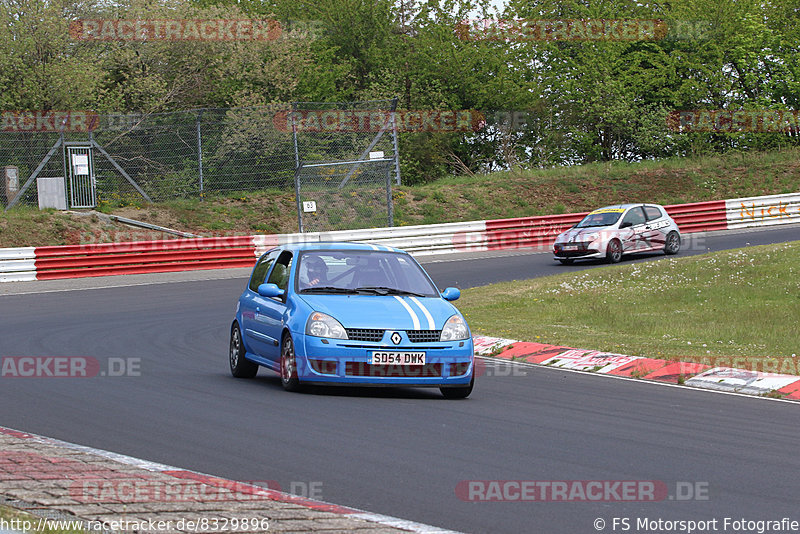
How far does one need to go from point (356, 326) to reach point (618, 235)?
18086 millimetres

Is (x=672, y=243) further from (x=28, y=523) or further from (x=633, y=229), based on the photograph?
(x=28, y=523)

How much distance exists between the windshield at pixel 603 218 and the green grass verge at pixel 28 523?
2326cm

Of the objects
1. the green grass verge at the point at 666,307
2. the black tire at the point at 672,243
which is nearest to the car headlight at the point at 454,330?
the green grass verge at the point at 666,307

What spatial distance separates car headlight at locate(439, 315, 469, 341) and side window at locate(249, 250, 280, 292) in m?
2.65

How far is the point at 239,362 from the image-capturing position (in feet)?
37.6

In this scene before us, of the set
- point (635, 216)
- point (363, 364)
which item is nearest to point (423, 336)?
point (363, 364)

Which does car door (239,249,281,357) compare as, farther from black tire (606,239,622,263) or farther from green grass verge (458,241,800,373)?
black tire (606,239,622,263)

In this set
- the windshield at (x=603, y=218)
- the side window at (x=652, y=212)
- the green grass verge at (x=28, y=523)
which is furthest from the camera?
the side window at (x=652, y=212)

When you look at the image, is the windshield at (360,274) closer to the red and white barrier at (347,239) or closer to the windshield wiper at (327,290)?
the windshield wiper at (327,290)

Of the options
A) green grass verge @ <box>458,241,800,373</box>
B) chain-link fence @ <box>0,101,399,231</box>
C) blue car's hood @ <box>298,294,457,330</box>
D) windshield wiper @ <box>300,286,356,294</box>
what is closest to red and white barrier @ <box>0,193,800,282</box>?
chain-link fence @ <box>0,101,399,231</box>

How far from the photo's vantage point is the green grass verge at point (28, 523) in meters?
4.61

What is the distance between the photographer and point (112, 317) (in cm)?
1767

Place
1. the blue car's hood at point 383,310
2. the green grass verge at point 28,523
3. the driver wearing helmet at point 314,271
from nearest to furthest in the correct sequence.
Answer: the green grass verge at point 28,523, the blue car's hood at point 383,310, the driver wearing helmet at point 314,271

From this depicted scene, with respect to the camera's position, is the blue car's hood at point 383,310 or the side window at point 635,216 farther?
the side window at point 635,216
